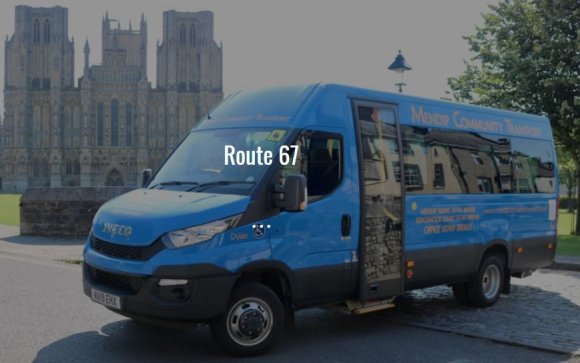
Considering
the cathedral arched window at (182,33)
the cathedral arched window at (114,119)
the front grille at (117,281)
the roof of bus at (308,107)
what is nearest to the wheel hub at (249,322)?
the front grille at (117,281)

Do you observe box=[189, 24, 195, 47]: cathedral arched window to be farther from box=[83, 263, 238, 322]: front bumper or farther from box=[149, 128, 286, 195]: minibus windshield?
box=[83, 263, 238, 322]: front bumper

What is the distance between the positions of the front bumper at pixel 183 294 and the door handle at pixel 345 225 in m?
1.41

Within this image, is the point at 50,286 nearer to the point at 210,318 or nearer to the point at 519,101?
the point at 210,318

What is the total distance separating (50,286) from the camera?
376 inches

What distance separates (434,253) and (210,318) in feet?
10.7

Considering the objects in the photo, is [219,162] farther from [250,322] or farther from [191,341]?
[191,341]

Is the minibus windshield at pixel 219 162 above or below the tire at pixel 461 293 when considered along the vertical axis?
above

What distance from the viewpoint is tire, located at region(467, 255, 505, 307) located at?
8.54 metres

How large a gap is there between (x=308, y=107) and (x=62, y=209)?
1172 cm

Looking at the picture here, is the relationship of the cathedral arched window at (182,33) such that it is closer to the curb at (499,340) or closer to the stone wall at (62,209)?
the stone wall at (62,209)

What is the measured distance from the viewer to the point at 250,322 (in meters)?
5.93

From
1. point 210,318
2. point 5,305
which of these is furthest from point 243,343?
point 5,305

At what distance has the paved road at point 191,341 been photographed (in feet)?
19.7

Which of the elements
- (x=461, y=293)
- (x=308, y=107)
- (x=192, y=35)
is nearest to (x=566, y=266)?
(x=461, y=293)
